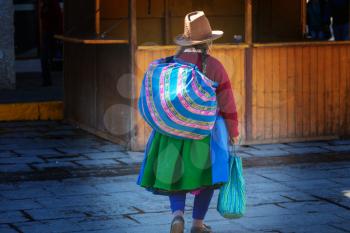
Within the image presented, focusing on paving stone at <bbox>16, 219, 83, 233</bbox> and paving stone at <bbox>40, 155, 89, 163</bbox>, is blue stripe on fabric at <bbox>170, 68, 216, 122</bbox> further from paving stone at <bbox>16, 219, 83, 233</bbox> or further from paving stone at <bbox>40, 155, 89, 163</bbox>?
paving stone at <bbox>40, 155, 89, 163</bbox>

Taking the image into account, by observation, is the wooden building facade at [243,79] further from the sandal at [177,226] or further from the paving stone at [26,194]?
the sandal at [177,226]

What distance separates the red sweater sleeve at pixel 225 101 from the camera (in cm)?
707

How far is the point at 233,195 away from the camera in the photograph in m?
7.11

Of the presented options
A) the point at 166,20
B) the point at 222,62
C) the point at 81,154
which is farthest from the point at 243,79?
the point at 166,20

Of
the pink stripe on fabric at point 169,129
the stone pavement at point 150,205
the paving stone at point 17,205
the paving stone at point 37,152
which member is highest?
the pink stripe on fabric at point 169,129

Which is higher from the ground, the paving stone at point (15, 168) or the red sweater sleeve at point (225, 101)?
the red sweater sleeve at point (225, 101)

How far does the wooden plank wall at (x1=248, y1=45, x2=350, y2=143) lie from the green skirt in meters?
4.50

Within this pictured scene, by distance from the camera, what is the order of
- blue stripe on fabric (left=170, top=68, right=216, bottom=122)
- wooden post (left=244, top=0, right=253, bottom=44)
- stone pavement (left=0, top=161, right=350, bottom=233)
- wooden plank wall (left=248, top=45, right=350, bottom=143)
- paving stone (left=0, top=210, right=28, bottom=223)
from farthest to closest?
wooden plank wall (left=248, top=45, right=350, bottom=143), wooden post (left=244, top=0, right=253, bottom=44), paving stone (left=0, top=210, right=28, bottom=223), stone pavement (left=0, top=161, right=350, bottom=233), blue stripe on fabric (left=170, top=68, right=216, bottom=122)

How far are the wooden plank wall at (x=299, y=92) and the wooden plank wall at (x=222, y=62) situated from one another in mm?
168

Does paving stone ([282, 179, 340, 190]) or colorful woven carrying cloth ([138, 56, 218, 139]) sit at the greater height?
colorful woven carrying cloth ([138, 56, 218, 139])

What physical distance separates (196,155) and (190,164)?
0.25ft

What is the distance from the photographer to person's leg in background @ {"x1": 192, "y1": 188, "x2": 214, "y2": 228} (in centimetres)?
712

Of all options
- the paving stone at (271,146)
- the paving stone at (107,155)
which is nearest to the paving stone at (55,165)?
the paving stone at (107,155)

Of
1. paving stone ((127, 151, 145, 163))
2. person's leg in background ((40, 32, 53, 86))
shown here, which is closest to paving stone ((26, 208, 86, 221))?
paving stone ((127, 151, 145, 163))
